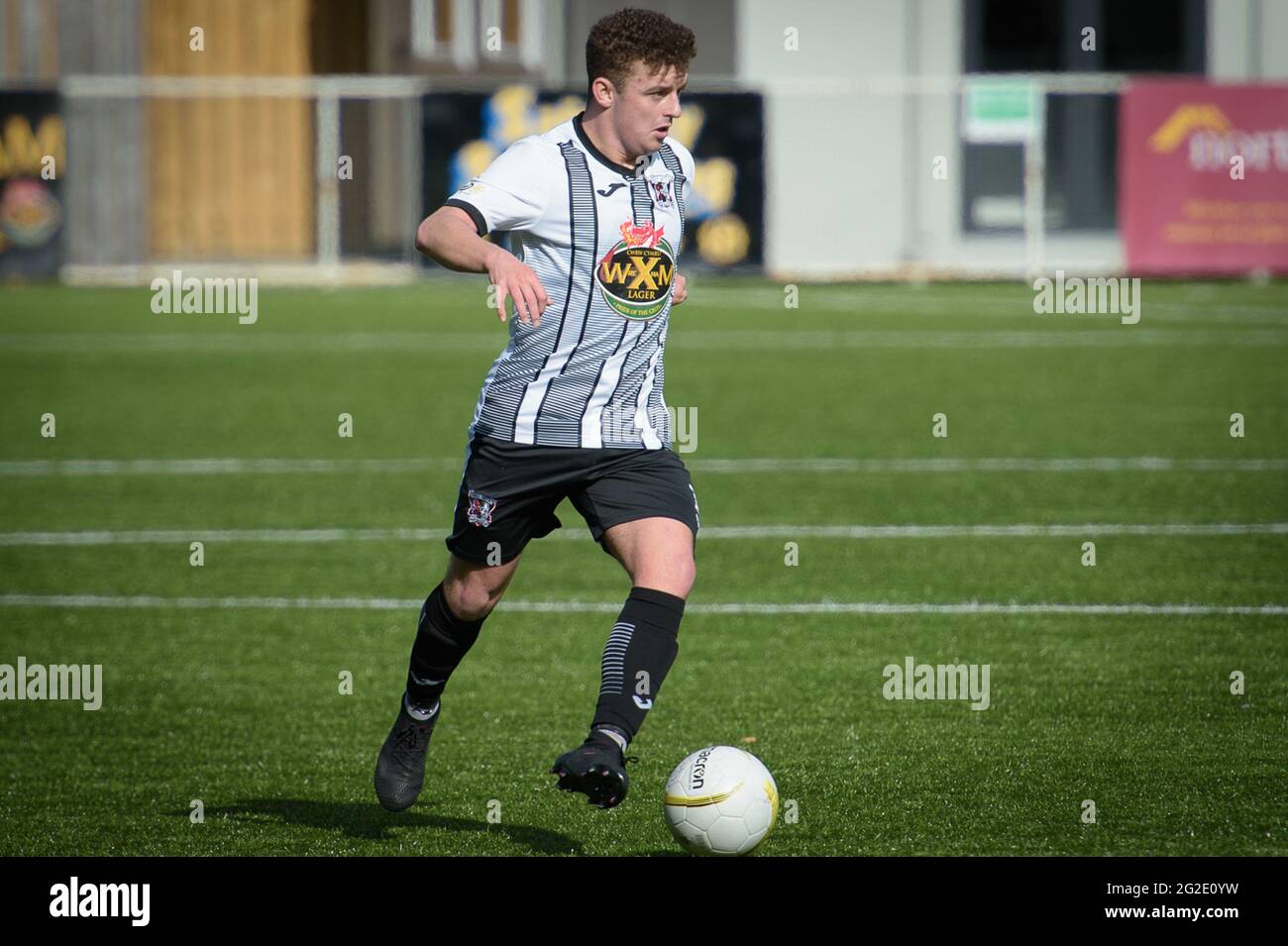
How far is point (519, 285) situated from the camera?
4297 millimetres

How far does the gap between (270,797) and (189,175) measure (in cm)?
2438

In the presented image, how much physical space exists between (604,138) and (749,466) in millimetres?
7215

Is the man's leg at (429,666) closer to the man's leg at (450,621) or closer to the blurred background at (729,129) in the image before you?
the man's leg at (450,621)

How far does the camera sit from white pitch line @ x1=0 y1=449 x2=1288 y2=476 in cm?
1150

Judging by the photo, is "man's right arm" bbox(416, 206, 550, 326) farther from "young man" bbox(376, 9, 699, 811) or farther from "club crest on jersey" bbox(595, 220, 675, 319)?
"club crest on jersey" bbox(595, 220, 675, 319)

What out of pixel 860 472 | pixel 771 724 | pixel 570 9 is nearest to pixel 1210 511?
pixel 860 472

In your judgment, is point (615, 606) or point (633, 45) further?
point (615, 606)

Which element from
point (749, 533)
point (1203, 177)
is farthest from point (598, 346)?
point (1203, 177)

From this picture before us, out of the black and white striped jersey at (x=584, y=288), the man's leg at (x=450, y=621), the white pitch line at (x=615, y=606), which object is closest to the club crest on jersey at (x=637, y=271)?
the black and white striped jersey at (x=584, y=288)

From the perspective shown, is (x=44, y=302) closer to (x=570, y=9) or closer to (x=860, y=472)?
(x=570, y=9)

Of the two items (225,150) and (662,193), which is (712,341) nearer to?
(225,150)

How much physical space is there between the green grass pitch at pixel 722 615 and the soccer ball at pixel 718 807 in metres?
0.22

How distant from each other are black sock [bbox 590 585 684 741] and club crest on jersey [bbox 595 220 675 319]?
69 centimetres

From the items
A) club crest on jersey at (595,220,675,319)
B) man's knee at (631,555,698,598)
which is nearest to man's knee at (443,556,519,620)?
man's knee at (631,555,698,598)
